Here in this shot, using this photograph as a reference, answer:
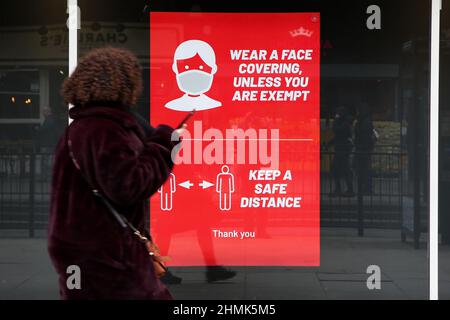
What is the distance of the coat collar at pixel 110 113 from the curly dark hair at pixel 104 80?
0.02 metres

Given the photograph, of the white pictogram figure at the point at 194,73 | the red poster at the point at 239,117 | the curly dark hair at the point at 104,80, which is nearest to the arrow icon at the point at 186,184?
the red poster at the point at 239,117

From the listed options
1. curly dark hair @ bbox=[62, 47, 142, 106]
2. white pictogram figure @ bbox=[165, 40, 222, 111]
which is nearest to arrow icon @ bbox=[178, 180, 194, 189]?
white pictogram figure @ bbox=[165, 40, 222, 111]

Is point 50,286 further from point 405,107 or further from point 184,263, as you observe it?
point 405,107

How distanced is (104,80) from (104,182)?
48 centimetres

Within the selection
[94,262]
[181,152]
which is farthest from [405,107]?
[94,262]

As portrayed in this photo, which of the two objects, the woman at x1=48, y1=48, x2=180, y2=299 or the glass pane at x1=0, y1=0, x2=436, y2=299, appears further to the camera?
the glass pane at x1=0, y1=0, x2=436, y2=299

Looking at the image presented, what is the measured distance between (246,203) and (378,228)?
1078 millimetres

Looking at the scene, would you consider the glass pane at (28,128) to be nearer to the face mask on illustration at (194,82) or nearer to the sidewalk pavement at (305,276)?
the sidewalk pavement at (305,276)

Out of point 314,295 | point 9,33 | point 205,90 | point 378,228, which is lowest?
point 314,295

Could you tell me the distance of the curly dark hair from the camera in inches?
137

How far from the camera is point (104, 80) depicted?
3.49 m

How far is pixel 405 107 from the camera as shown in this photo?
6309 mm

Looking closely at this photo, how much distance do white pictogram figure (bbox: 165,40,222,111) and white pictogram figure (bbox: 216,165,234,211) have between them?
21.1 inches

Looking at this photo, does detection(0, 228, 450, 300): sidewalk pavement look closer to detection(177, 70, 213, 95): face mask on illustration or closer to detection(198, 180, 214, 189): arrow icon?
detection(198, 180, 214, 189): arrow icon
